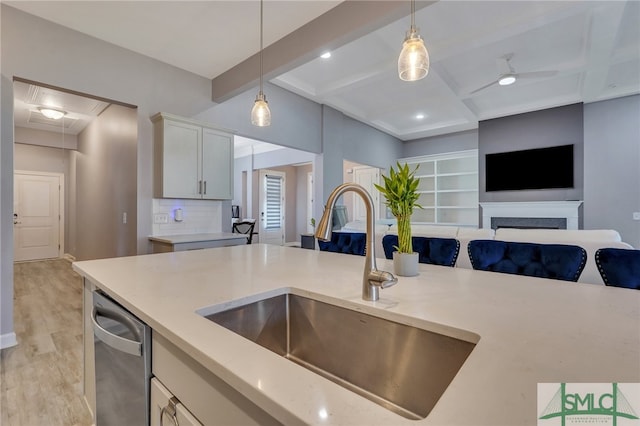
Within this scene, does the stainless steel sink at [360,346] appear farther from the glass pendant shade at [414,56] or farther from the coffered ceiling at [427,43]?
the coffered ceiling at [427,43]

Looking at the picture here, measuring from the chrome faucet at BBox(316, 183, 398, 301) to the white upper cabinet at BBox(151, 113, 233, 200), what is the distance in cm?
292

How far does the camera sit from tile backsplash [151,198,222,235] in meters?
3.47

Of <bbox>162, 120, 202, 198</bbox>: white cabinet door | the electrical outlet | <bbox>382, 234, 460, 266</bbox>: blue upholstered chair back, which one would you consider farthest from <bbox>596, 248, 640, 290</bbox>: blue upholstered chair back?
the electrical outlet

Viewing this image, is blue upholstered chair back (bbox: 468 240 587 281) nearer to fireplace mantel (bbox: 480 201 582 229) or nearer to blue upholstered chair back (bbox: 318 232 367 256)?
blue upholstered chair back (bbox: 318 232 367 256)

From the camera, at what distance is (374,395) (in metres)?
0.92

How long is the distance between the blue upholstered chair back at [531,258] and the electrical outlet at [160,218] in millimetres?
3222

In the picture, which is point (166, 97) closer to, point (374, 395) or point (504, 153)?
point (374, 395)

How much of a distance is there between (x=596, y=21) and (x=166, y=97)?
462cm

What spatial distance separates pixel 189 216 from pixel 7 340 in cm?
190

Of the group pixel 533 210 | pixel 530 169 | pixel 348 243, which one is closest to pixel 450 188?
pixel 530 169

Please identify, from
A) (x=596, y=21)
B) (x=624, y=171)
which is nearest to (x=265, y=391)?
(x=596, y=21)

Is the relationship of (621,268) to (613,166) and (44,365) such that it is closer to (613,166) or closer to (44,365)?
(44,365)

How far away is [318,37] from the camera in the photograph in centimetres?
265

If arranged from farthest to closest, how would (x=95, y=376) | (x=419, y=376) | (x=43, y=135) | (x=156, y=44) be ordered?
(x=43, y=135) → (x=156, y=44) → (x=95, y=376) → (x=419, y=376)
